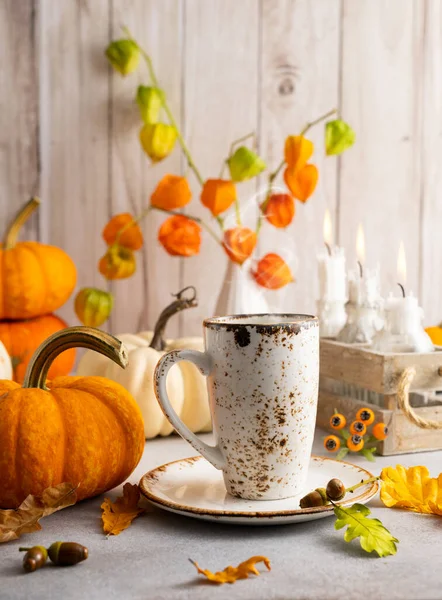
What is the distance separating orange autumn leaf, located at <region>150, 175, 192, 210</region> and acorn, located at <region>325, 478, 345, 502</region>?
744 mm

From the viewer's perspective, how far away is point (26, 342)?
1.14 metres

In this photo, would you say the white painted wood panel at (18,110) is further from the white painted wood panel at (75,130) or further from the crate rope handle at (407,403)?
the crate rope handle at (407,403)

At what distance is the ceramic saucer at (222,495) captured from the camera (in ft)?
1.81

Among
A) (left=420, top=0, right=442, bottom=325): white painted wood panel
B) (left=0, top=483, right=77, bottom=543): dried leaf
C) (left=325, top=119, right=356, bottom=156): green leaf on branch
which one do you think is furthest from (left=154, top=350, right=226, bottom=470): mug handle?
(left=420, top=0, right=442, bottom=325): white painted wood panel

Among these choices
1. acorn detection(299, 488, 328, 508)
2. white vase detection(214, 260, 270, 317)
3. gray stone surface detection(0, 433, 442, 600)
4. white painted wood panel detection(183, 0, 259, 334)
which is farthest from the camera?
white painted wood panel detection(183, 0, 259, 334)

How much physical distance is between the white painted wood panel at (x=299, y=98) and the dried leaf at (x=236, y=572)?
3.13 feet

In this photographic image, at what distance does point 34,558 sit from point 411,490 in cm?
33

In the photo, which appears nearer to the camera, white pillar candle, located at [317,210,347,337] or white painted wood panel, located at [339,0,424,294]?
white pillar candle, located at [317,210,347,337]

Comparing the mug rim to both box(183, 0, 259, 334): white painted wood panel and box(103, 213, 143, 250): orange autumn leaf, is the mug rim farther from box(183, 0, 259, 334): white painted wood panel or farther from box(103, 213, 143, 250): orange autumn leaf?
box(183, 0, 259, 334): white painted wood panel

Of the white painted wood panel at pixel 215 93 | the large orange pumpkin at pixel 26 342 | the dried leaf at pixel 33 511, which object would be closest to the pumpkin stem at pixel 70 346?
the dried leaf at pixel 33 511

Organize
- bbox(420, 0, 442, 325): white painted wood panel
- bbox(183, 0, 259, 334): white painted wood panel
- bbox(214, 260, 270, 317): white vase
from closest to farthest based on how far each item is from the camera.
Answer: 1. bbox(214, 260, 270, 317): white vase
2. bbox(183, 0, 259, 334): white painted wood panel
3. bbox(420, 0, 442, 325): white painted wood panel

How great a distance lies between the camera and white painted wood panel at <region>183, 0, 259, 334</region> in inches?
54.9

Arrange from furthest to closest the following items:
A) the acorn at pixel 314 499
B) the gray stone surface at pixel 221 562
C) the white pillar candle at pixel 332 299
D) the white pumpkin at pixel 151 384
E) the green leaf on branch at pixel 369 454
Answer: the white pillar candle at pixel 332 299 → the white pumpkin at pixel 151 384 → the green leaf on branch at pixel 369 454 → the acorn at pixel 314 499 → the gray stone surface at pixel 221 562

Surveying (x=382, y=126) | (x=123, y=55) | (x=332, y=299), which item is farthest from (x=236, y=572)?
(x=382, y=126)
